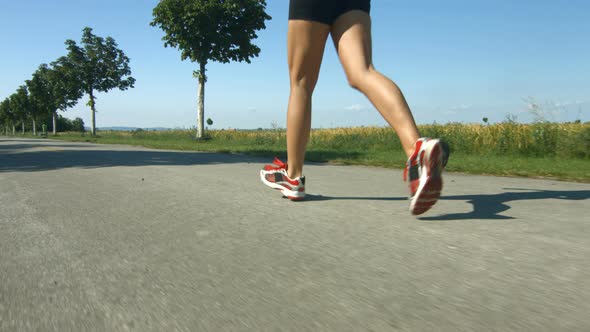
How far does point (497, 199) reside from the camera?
340 centimetres

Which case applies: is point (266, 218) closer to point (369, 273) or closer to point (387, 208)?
point (387, 208)

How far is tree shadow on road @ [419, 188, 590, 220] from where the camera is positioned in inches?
106

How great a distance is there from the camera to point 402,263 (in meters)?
1.77

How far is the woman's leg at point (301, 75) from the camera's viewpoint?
10.1 feet

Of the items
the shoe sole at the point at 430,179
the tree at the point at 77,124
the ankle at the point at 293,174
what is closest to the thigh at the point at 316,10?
the ankle at the point at 293,174

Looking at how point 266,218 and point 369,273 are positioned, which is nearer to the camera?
point 369,273

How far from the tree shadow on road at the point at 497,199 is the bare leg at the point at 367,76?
57 centimetres

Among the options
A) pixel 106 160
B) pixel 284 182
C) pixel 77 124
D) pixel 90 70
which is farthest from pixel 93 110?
pixel 77 124

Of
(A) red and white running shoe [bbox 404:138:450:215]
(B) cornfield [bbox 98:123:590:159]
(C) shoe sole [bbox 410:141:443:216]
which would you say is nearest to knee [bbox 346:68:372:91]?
(A) red and white running shoe [bbox 404:138:450:215]

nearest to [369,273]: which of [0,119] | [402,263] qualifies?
[402,263]

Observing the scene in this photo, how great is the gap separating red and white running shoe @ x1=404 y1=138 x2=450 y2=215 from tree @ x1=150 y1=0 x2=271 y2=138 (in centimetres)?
2025

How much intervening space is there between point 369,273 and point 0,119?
10026 centimetres

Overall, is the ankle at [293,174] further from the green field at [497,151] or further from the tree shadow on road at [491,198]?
the green field at [497,151]

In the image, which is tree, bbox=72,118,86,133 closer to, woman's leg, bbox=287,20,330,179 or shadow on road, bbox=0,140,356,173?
shadow on road, bbox=0,140,356,173
